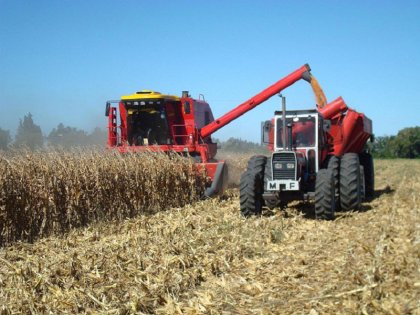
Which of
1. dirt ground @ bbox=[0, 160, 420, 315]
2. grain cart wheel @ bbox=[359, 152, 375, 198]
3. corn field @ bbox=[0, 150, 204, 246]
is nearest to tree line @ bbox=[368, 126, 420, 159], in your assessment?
grain cart wheel @ bbox=[359, 152, 375, 198]

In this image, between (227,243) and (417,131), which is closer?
(227,243)

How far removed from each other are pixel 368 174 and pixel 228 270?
8.44 m

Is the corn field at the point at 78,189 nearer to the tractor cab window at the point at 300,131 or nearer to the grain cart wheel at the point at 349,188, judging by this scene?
the tractor cab window at the point at 300,131

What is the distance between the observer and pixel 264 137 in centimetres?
1056

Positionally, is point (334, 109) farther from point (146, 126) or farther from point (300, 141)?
point (146, 126)

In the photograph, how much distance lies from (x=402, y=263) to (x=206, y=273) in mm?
2166

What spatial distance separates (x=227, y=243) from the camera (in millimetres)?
7031

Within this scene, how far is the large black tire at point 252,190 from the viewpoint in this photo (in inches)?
374

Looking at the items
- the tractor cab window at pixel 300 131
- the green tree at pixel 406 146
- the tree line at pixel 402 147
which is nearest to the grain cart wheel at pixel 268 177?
the tractor cab window at pixel 300 131

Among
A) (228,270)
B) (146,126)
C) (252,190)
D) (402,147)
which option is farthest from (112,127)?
(402,147)

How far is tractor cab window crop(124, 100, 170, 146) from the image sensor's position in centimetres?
1427

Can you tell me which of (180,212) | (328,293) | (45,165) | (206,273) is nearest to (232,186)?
(180,212)

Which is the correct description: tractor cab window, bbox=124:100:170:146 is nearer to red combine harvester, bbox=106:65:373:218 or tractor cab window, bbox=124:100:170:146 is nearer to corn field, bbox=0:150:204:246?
red combine harvester, bbox=106:65:373:218

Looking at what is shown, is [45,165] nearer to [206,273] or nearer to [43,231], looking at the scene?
[43,231]
